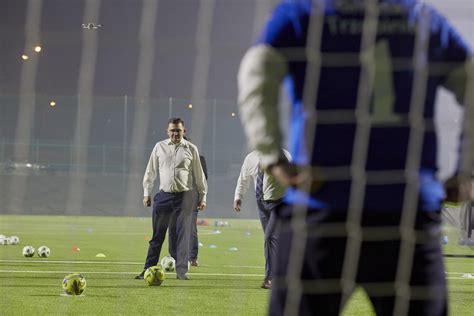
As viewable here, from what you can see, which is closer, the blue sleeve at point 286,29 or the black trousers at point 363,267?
the black trousers at point 363,267

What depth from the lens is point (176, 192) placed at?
32.0 feet

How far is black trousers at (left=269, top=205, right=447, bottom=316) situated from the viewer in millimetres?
2984

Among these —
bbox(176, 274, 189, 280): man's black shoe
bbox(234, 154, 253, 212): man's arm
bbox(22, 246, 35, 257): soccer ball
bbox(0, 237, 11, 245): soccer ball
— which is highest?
bbox(234, 154, 253, 212): man's arm

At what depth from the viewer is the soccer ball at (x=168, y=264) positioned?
34.1 ft

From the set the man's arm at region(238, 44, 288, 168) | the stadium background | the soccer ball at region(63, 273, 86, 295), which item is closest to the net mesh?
the stadium background

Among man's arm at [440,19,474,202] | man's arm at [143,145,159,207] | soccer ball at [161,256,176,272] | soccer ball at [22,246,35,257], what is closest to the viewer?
man's arm at [440,19,474,202]

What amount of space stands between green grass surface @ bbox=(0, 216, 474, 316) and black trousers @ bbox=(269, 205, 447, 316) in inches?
164

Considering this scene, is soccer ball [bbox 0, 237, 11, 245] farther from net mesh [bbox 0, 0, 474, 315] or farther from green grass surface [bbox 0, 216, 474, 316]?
net mesh [bbox 0, 0, 474, 315]

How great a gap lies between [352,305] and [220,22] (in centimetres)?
2274

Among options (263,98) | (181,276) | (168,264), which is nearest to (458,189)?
(263,98)

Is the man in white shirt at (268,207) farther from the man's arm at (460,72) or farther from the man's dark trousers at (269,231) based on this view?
the man's arm at (460,72)

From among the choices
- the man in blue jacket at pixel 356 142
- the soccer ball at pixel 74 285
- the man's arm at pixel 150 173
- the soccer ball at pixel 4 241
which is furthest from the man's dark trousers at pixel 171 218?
the man in blue jacket at pixel 356 142

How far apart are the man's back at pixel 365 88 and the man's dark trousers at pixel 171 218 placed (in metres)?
6.51

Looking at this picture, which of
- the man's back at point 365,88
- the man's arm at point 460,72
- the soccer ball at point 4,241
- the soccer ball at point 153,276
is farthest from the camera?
the soccer ball at point 4,241
